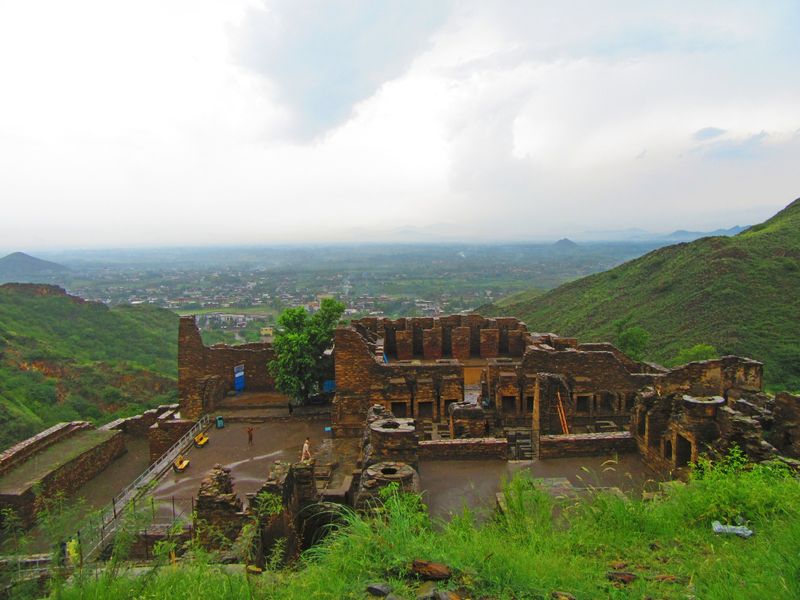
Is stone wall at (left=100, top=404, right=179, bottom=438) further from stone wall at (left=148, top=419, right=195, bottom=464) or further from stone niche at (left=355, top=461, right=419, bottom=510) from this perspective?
stone niche at (left=355, top=461, right=419, bottom=510)

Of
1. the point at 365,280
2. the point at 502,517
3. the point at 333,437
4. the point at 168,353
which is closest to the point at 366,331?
the point at 333,437

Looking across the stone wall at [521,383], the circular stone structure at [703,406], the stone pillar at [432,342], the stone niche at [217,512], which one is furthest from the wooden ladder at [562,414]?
the stone niche at [217,512]

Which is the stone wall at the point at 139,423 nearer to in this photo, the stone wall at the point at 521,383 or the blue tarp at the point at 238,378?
the blue tarp at the point at 238,378

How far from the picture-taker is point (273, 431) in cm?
2019

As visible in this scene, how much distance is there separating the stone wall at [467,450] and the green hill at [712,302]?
81.6ft

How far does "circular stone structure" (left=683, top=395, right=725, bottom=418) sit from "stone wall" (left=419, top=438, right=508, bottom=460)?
4.30 metres

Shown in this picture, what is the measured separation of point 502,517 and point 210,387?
17.2 m

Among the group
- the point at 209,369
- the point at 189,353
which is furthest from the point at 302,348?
the point at 189,353

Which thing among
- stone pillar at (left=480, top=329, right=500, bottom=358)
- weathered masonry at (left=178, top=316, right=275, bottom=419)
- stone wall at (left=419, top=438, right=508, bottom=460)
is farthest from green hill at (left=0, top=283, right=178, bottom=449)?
stone wall at (left=419, top=438, right=508, bottom=460)

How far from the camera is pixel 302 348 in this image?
868 inches

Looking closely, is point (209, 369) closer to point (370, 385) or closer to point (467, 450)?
point (370, 385)

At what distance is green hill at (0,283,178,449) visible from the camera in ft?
127

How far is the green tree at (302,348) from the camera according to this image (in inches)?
857

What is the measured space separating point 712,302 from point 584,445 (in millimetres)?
36007
